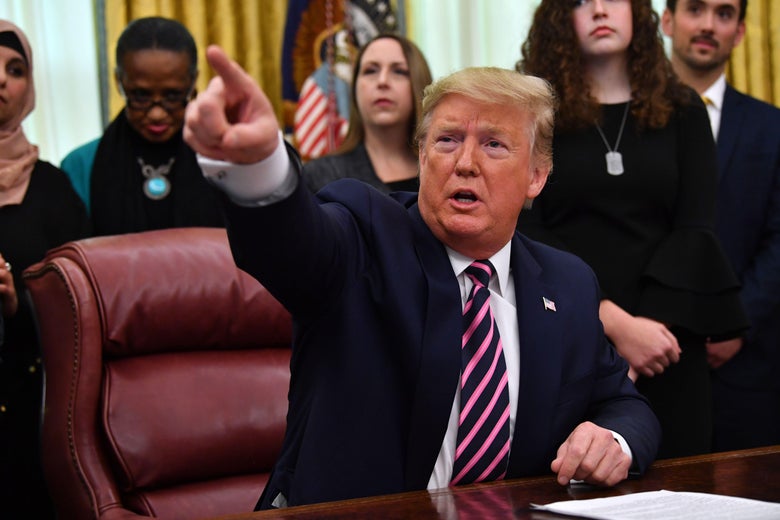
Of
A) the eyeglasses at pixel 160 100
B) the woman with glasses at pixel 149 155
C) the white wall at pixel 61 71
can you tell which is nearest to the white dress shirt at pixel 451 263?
the woman with glasses at pixel 149 155

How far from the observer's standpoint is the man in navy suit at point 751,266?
10.1 feet

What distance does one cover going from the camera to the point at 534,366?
1.79 m

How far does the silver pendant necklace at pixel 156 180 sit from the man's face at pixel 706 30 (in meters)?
1.76

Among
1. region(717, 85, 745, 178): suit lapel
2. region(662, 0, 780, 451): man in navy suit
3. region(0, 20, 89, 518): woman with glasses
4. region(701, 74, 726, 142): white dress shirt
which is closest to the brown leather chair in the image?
region(0, 20, 89, 518): woman with glasses

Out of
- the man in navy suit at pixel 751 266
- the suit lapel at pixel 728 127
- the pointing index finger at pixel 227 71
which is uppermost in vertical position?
the pointing index finger at pixel 227 71

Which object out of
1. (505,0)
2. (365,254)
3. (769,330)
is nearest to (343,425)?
(365,254)

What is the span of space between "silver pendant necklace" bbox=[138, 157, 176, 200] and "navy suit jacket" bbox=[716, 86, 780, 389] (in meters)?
1.70

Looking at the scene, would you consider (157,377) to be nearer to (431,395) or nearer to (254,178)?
(431,395)

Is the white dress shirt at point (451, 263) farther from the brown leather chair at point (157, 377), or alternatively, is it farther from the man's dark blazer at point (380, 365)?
the brown leather chair at point (157, 377)

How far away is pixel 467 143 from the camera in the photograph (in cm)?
184

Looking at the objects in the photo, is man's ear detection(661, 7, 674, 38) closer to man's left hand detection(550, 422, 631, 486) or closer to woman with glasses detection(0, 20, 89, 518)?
woman with glasses detection(0, 20, 89, 518)

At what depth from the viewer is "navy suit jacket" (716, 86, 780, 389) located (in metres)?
3.06

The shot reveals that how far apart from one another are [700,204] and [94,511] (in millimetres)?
1663

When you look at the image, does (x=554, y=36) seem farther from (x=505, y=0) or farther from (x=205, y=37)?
(x=505, y=0)
